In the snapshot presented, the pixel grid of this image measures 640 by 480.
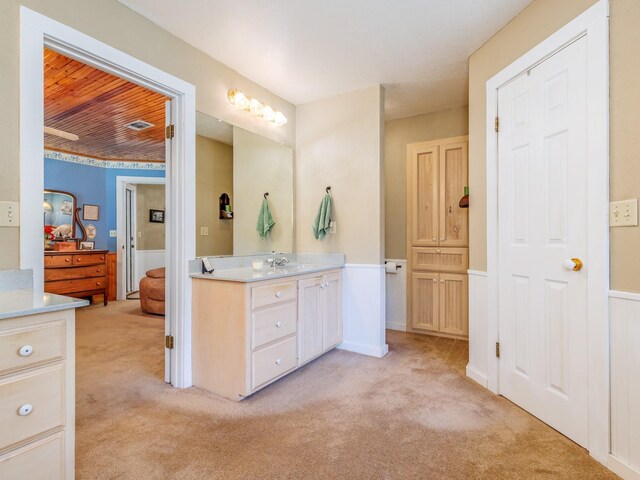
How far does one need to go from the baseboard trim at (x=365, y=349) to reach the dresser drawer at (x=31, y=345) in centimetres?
235

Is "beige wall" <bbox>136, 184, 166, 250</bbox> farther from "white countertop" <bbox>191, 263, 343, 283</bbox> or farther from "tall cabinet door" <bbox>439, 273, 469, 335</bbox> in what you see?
"tall cabinet door" <bbox>439, 273, 469, 335</bbox>

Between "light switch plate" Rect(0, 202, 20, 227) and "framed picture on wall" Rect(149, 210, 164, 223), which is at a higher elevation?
"framed picture on wall" Rect(149, 210, 164, 223)

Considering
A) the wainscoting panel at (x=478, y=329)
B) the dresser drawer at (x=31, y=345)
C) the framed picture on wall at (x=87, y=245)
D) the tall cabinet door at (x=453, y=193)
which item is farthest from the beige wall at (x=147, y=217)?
the wainscoting panel at (x=478, y=329)

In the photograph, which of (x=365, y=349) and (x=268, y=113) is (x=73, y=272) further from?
(x=365, y=349)

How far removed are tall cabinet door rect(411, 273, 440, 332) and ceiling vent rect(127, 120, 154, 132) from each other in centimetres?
371

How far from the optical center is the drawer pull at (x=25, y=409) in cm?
113

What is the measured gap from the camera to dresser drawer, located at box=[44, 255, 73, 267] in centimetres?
452

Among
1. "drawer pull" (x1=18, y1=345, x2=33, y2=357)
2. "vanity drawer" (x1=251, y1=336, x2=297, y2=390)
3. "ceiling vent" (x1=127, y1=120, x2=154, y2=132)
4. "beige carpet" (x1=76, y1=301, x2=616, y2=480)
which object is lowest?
"beige carpet" (x1=76, y1=301, x2=616, y2=480)

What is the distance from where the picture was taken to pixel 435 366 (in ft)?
9.04

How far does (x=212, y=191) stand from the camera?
2.63 m

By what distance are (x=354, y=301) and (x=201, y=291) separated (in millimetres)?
1436

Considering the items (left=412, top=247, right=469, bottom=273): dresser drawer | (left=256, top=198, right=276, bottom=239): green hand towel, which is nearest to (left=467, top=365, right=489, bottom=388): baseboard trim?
(left=412, top=247, right=469, bottom=273): dresser drawer

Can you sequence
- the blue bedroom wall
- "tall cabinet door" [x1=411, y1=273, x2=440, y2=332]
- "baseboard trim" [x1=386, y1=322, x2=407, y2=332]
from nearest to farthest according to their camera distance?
"tall cabinet door" [x1=411, y1=273, x2=440, y2=332] < "baseboard trim" [x1=386, y1=322, x2=407, y2=332] < the blue bedroom wall

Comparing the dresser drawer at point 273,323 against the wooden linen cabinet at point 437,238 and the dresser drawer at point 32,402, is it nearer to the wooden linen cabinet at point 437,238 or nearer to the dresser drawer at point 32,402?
the dresser drawer at point 32,402
